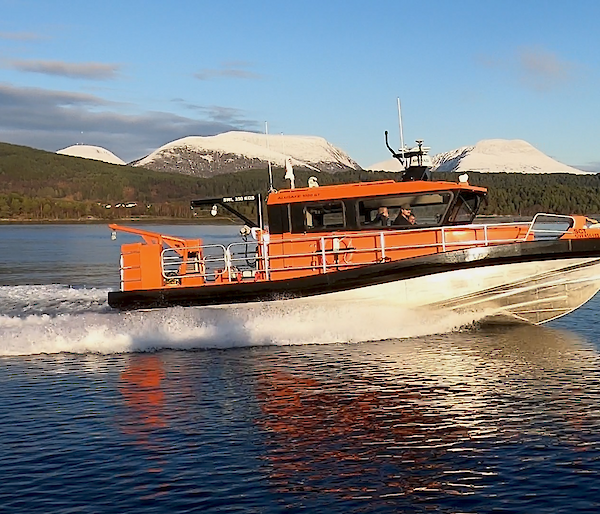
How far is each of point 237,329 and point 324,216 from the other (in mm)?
2170

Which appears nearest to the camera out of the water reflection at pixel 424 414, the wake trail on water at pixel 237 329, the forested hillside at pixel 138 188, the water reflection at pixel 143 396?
the water reflection at pixel 424 414

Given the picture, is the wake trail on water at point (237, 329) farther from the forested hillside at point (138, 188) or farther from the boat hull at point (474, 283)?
the forested hillside at point (138, 188)

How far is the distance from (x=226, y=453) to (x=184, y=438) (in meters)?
0.59

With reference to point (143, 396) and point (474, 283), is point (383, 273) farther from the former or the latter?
point (143, 396)

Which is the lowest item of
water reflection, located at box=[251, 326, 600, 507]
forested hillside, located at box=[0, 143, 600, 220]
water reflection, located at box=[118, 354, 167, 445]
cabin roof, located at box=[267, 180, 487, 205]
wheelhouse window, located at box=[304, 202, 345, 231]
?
water reflection, located at box=[251, 326, 600, 507]

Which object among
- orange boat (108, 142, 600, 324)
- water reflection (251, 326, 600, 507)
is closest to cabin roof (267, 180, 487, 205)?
orange boat (108, 142, 600, 324)

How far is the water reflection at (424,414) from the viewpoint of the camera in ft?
19.1

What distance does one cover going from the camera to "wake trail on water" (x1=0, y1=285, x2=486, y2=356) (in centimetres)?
1123

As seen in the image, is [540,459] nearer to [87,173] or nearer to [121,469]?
[121,469]

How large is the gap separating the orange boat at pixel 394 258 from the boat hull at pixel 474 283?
1 cm

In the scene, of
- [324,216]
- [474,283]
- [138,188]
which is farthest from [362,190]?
[138,188]

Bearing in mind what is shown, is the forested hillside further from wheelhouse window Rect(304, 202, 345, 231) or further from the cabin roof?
wheelhouse window Rect(304, 202, 345, 231)

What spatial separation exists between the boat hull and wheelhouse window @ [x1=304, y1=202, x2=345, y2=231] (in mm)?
951

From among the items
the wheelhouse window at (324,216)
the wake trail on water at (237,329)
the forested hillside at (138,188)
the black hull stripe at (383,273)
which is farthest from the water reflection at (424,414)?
the forested hillside at (138,188)
